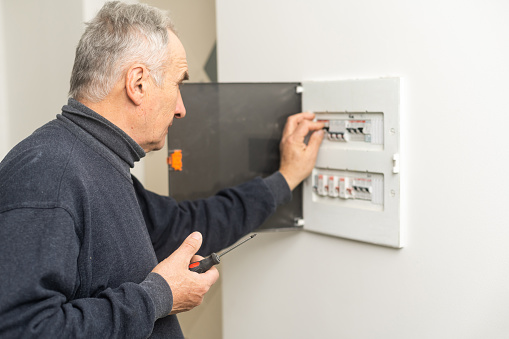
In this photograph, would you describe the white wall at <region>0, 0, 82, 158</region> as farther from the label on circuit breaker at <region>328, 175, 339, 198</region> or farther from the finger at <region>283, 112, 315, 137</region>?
the label on circuit breaker at <region>328, 175, 339, 198</region>

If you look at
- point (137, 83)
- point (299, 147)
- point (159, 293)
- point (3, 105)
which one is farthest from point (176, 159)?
point (3, 105)

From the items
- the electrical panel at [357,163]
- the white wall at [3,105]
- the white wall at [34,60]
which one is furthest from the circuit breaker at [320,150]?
the white wall at [3,105]

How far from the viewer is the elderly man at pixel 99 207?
2.65 ft

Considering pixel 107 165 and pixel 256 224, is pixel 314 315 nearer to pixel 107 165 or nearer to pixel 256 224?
pixel 256 224

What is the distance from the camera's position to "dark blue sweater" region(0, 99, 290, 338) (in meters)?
0.80

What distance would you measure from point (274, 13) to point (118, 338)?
986 millimetres

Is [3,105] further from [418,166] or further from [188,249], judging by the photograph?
[418,166]

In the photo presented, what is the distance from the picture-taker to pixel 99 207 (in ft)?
3.11

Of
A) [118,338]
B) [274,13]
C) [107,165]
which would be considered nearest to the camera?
[118,338]

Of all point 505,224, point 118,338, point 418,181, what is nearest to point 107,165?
point 118,338

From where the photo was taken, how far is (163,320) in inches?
42.3

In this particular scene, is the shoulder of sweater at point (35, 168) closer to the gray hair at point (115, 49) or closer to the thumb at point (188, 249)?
the gray hair at point (115, 49)

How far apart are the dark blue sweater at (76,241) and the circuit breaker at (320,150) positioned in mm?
407

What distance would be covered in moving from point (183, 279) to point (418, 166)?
1.93 feet
